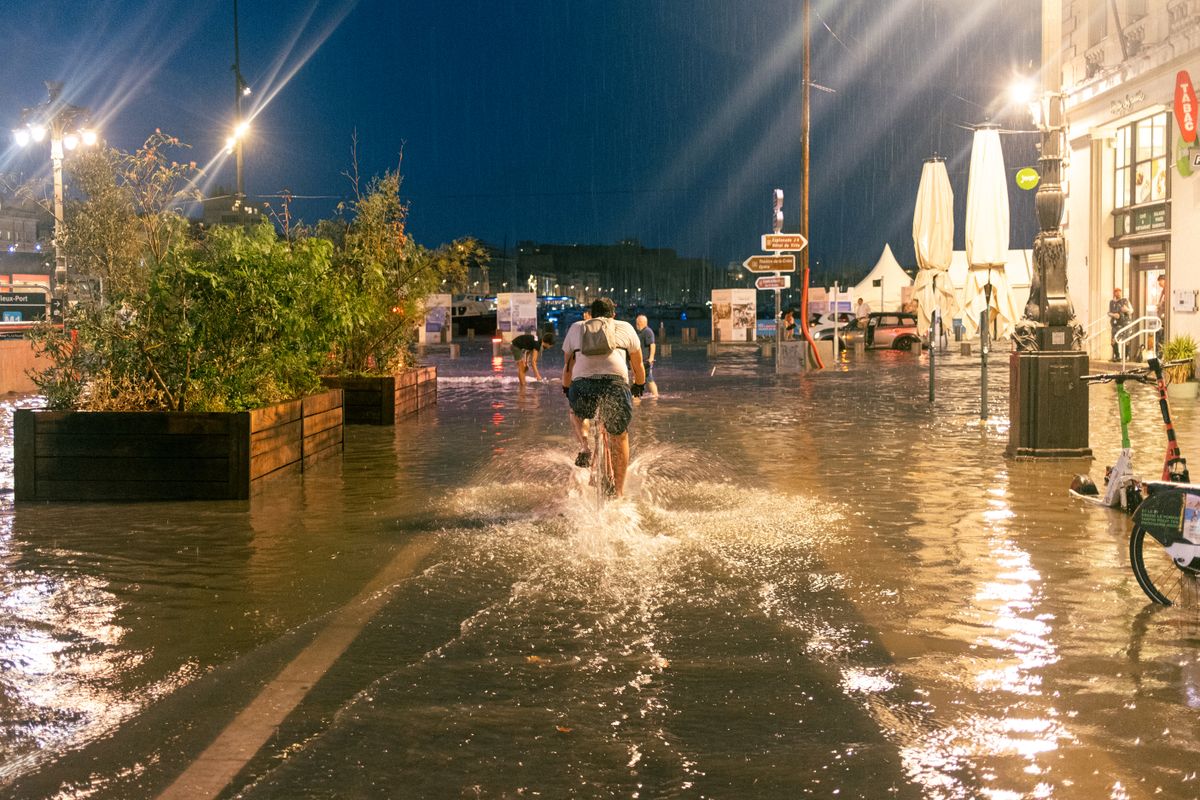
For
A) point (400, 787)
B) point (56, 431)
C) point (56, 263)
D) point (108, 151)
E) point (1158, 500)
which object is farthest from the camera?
point (56, 263)

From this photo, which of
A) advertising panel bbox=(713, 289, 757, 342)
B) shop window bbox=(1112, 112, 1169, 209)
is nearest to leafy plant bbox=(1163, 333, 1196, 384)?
shop window bbox=(1112, 112, 1169, 209)

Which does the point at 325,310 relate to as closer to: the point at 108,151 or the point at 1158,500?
the point at 1158,500

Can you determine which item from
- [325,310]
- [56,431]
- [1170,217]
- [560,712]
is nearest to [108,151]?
[325,310]

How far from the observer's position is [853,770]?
4.37 m

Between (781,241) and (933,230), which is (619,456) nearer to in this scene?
(781,241)

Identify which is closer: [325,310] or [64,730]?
[64,730]

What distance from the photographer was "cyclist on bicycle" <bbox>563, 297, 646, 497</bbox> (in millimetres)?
10719

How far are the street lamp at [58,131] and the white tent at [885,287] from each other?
34.8 meters

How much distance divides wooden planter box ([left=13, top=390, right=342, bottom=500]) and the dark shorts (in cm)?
282

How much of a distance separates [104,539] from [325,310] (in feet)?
20.8

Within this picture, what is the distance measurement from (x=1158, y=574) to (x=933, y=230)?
28766mm

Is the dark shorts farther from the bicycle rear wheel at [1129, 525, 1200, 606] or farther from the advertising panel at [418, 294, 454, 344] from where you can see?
the advertising panel at [418, 294, 454, 344]

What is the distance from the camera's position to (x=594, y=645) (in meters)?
5.99

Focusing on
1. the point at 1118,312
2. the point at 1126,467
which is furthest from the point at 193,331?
the point at 1118,312
